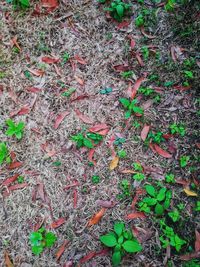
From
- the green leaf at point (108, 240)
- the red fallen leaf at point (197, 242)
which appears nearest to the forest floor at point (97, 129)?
the red fallen leaf at point (197, 242)

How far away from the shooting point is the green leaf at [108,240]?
8.72 ft

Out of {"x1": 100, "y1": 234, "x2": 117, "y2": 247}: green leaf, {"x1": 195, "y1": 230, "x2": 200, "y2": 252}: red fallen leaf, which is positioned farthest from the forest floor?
{"x1": 100, "y1": 234, "x2": 117, "y2": 247}: green leaf

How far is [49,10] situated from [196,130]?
6.80 ft

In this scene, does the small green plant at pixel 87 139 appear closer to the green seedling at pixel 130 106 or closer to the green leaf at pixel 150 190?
the green seedling at pixel 130 106

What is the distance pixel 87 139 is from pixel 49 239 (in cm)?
101

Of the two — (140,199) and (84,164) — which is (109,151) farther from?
(140,199)

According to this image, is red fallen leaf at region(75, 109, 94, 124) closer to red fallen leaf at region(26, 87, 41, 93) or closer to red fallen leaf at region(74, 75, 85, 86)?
red fallen leaf at region(74, 75, 85, 86)

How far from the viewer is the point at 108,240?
2670 millimetres

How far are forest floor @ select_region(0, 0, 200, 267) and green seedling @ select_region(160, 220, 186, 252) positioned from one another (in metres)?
0.01

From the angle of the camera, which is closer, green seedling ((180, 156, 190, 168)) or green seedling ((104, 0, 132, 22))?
green seedling ((180, 156, 190, 168))

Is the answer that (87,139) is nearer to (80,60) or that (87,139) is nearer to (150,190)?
(150,190)

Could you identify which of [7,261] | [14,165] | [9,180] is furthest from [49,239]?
[14,165]

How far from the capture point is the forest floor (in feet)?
9.14

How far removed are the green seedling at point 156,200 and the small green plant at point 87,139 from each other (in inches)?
26.4
